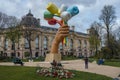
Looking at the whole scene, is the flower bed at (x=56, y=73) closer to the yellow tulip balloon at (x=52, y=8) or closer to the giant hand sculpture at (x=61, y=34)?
the yellow tulip balloon at (x=52, y=8)

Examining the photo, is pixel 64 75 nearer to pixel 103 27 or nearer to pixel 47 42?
pixel 103 27

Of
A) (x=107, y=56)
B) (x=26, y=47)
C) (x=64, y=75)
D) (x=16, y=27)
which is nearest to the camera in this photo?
(x=64, y=75)

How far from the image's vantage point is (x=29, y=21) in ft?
278

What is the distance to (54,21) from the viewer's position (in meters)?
44.5

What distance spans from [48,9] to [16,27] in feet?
83.9

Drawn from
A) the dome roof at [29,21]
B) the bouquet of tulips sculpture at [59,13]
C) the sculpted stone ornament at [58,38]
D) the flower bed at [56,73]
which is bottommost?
the flower bed at [56,73]

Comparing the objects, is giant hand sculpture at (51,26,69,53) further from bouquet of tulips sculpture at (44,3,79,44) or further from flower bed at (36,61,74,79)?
flower bed at (36,61,74,79)

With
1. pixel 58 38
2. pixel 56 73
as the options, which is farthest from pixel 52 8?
pixel 56 73

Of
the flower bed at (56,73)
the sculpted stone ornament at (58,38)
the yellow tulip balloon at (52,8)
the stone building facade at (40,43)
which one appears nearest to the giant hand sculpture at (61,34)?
the sculpted stone ornament at (58,38)

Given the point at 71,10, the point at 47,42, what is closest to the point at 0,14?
the point at 71,10

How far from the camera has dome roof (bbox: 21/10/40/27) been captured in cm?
7889

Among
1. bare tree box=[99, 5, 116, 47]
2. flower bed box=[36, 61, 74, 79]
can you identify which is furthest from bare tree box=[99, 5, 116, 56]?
flower bed box=[36, 61, 74, 79]

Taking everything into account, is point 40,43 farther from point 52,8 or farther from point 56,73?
point 56,73

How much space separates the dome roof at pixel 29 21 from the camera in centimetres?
7889
